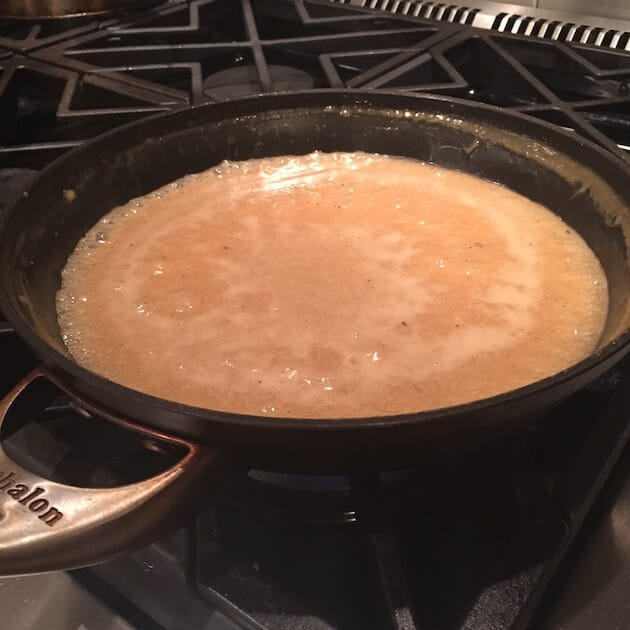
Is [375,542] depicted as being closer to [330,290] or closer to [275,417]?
[275,417]

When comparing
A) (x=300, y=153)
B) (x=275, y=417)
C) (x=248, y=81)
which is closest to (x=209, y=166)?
(x=300, y=153)

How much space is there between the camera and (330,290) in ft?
2.72

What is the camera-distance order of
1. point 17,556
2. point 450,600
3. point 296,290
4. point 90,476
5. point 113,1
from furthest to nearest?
point 113,1
point 296,290
point 90,476
point 450,600
point 17,556

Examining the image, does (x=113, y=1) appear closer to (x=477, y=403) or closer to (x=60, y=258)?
(x=60, y=258)

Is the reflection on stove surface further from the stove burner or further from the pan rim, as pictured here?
the stove burner

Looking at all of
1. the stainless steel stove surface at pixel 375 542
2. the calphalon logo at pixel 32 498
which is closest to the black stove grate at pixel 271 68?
the stainless steel stove surface at pixel 375 542

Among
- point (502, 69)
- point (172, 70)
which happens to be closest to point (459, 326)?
point (502, 69)

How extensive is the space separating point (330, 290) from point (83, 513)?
0.44m

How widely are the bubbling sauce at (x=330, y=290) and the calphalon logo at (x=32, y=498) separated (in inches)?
8.1

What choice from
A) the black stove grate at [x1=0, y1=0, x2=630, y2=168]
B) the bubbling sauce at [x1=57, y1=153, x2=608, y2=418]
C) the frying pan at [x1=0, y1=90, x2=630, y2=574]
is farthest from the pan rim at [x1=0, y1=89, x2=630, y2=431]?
the black stove grate at [x1=0, y1=0, x2=630, y2=168]

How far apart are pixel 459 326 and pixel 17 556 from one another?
51 centimetres

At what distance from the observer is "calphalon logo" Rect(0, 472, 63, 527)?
1.52 feet

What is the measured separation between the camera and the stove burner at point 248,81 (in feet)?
4.14

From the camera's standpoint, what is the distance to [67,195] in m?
0.86
